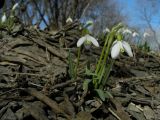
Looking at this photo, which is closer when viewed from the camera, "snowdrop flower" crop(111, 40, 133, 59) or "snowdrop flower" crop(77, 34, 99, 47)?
"snowdrop flower" crop(111, 40, 133, 59)

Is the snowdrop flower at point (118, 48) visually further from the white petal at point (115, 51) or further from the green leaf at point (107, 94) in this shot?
the green leaf at point (107, 94)

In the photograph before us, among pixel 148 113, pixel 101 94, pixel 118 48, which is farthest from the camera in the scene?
pixel 148 113

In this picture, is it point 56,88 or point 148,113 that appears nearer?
point 56,88

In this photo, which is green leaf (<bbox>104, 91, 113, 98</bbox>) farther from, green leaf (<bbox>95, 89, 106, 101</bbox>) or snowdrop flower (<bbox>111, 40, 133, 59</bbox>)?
snowdrop flower (<bbox>111, 40, 133, 59</bbox>)

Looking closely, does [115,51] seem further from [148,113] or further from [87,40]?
[148,113]

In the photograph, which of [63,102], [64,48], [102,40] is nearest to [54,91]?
[63,102]

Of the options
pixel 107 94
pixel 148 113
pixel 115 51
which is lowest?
pixel 148 113

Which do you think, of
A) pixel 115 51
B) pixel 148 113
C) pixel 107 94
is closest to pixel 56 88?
pixel 107 94

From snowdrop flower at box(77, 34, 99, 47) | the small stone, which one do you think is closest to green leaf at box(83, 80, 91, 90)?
snowdrop flower at box(77, 34, 99, 47)

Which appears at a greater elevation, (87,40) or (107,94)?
(87,40)
